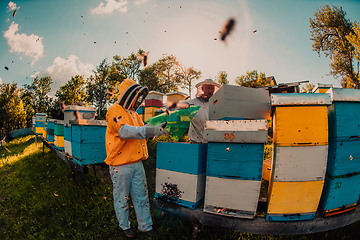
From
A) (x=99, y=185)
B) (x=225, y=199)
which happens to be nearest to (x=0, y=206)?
(x=99, y=185)

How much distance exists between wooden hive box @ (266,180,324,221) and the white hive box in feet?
1.56

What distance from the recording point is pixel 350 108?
1604mm

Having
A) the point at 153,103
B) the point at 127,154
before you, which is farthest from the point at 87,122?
the point at 153,103

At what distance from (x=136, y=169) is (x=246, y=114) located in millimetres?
1681

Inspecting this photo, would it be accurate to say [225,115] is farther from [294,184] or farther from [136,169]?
[136,169]

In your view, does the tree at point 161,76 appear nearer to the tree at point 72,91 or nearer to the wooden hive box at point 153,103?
the tree at point 72,91

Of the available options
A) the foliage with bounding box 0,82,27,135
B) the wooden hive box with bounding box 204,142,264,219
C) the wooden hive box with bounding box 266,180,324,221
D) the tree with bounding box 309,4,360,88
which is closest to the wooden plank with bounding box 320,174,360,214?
the wooden hive box with bounding box 266,180,324,221

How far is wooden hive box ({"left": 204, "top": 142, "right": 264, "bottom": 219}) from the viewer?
1549 mm

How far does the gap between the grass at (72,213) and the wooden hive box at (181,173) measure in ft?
2.46

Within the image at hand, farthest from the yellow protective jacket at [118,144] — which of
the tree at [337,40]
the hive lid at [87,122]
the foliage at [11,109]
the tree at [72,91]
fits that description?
the foliage at [11,109]

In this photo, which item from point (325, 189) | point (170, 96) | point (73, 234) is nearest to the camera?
point (325, 189)

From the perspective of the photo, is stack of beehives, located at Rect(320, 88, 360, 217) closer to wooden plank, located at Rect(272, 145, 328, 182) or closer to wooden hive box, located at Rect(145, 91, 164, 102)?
wooden plank, located at Rect(272, 145, 328, 182)

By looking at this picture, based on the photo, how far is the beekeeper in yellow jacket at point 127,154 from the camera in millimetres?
2126

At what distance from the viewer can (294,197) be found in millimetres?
1562
